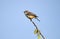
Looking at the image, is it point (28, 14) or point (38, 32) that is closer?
point (28, 14)

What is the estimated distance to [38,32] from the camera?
5.33 feet

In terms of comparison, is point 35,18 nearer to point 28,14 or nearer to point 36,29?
point 28,14

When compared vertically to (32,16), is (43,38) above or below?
below

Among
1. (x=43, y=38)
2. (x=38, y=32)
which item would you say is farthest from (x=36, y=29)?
(x=43, y=38)

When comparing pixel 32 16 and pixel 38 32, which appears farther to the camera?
pixel 38 32

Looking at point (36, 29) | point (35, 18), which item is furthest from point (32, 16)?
point (36, 29)

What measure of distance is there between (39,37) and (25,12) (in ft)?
0.78

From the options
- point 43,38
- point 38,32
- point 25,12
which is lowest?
point 43,38

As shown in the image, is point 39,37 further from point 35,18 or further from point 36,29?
point 35,18

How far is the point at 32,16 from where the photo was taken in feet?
4.92

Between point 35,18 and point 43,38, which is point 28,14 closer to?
point 35,18

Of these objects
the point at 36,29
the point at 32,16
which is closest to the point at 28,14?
the point at 32,16

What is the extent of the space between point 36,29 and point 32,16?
0.17 metres

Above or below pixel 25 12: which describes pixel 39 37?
below
